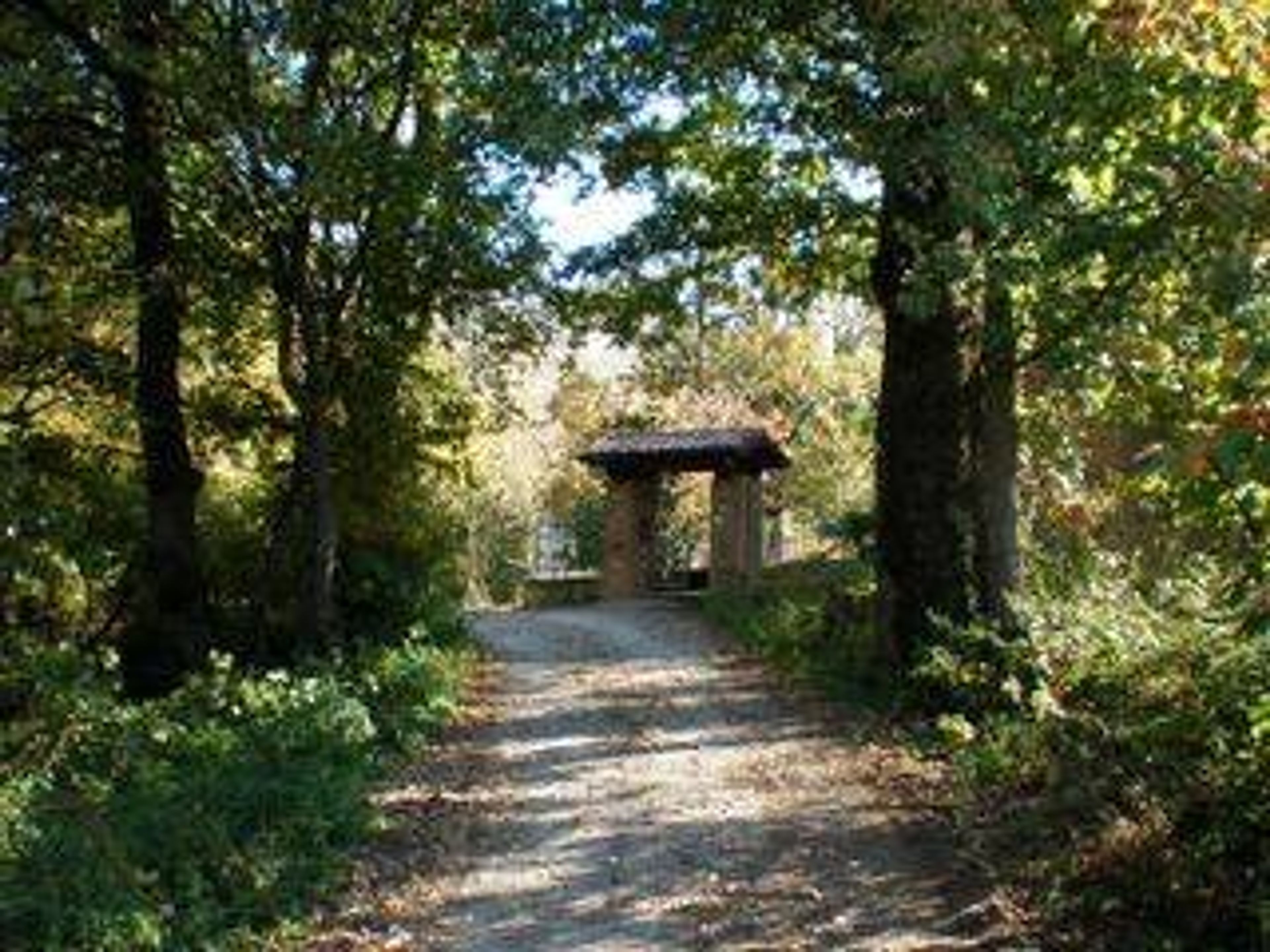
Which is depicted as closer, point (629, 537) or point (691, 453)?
point (691, 453)

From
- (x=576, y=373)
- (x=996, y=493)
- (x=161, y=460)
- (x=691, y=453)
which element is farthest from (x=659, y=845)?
(x=691, y=453)

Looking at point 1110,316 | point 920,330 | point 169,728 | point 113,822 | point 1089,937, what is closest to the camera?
point 1089,937

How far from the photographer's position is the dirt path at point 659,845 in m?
→ 9.74

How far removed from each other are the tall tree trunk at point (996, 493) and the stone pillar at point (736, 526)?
1709 cm

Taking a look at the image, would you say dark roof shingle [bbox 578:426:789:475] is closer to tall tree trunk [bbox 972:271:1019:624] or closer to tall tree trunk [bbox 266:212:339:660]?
tall tree trunk [bbox 266:212:339:660]

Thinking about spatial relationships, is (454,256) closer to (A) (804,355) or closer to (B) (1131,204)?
(B) (1131,204)

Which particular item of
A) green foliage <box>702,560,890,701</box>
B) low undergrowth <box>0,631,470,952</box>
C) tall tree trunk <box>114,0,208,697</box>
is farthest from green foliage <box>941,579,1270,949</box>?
tall tree trunk <box>114,0,208,697</box>

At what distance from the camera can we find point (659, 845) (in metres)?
11.7

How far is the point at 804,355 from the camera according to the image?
52094 millimetres

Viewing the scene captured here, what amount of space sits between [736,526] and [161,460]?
17245 millimetres

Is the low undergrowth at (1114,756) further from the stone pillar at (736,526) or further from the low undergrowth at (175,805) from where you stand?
the stone pillar at (736,526)

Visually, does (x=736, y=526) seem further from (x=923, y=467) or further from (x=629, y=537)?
(x=923, y=467)

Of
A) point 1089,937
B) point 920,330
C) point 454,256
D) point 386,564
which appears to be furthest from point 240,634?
point 1089,937

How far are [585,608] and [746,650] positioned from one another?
969 centimetres
